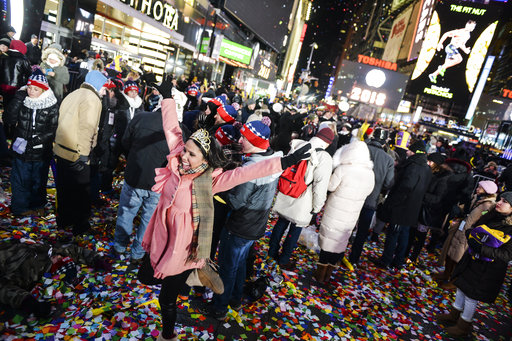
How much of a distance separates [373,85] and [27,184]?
1130 inches

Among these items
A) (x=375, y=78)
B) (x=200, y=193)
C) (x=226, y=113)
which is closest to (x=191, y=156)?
(x=200, y=193)

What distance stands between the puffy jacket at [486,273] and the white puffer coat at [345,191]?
1.61 m

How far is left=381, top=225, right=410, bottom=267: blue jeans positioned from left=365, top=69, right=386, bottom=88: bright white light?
2475cm

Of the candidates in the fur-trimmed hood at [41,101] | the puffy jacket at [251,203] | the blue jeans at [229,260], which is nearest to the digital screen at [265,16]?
the fur-trimmed hood at [41,101]

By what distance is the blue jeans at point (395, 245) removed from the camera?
5.89m

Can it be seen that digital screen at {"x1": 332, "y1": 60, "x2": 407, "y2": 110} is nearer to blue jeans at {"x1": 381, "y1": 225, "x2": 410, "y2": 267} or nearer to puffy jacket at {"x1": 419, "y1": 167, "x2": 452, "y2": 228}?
puffy jacket at {"x1": 419, "y1": 167, "x2": 452, "y2": 228}

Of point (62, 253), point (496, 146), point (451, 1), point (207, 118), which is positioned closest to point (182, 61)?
point (207, 118)

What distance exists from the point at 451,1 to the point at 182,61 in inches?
1110

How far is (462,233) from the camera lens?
5426mm

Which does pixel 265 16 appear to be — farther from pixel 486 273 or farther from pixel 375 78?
pixel 486 273

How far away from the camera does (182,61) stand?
64.7ft

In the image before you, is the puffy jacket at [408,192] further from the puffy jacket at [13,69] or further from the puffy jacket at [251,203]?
the puffy jacket at [13,69]

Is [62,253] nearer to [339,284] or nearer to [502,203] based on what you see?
[339,284]

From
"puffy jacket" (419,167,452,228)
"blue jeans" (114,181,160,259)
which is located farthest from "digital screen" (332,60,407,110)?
"blue jeans" (114,181,160,259)
